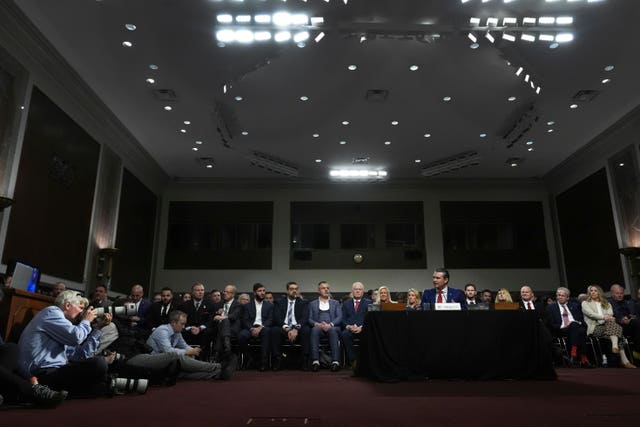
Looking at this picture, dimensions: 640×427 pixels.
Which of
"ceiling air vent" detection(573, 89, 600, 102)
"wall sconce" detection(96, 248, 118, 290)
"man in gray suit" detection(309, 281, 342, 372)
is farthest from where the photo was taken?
"wall sconce" detection(96, 248, 118, 290)

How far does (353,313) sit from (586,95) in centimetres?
572

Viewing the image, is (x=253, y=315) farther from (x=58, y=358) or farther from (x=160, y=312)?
(x=58, y=358)

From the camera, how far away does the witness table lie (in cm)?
429

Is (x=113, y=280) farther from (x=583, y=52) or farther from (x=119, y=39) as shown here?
(x=583, y=52)

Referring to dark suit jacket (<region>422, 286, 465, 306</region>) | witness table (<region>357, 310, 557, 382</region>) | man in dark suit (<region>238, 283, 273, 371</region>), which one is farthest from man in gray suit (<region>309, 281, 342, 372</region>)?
witness table (<region>357, 310, 557, 382</region>)

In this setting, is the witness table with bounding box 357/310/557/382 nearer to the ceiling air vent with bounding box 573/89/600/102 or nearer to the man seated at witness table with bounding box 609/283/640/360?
the man seated at witness table with bounding box 609/283/640/360

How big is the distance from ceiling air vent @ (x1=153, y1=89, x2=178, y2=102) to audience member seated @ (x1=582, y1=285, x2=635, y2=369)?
7662mm

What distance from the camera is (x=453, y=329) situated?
4.36m

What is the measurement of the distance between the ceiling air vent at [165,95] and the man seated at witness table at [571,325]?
7.30 meters

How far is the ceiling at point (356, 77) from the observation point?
610 centimetres

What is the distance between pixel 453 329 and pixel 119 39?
6.04 metres

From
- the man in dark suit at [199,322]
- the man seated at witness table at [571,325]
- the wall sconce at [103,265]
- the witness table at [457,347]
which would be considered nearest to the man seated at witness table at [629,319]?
the man seated at witness table at [571,325]

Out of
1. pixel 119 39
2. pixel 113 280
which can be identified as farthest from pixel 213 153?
pixel 119 39

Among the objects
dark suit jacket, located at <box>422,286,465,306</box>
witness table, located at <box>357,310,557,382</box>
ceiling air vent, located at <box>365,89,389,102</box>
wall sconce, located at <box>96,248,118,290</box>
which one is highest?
ceiling air vent, located at <box>365,89,389,102</box>
